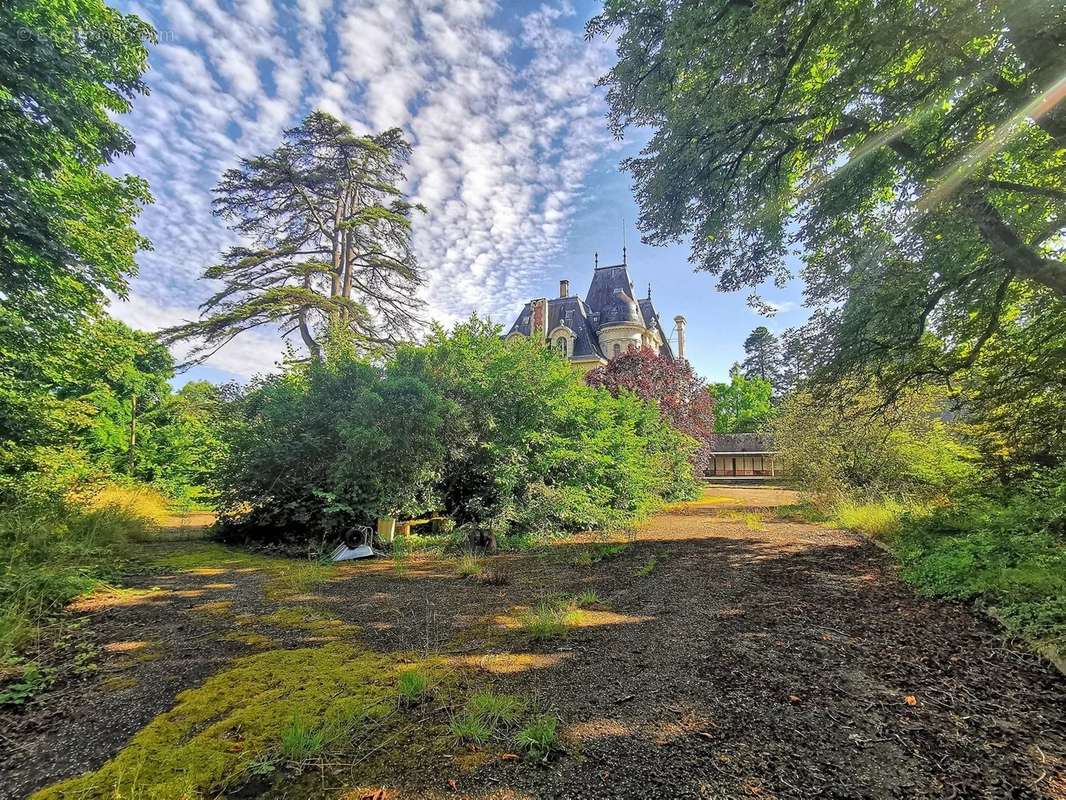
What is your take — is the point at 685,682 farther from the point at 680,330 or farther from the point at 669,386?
the point at 680,330

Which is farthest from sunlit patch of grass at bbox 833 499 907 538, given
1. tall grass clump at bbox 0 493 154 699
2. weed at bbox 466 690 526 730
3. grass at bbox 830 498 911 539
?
tall grass clump at bbox 0 493 154 699

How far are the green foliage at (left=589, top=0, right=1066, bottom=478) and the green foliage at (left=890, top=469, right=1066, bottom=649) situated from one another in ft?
2.66

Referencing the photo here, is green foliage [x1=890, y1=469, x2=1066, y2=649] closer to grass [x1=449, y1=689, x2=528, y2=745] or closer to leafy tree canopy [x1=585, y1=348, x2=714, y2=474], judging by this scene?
grass [x1=449, y1=689, x2=528, y2=745]

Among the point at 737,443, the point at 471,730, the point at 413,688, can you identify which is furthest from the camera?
the point at 737,443

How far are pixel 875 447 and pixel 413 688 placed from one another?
12.9 metres

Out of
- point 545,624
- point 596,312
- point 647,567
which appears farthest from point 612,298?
point 545,624

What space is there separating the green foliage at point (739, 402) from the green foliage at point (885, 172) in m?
39.6

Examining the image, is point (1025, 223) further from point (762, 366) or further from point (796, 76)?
point (762, 366)

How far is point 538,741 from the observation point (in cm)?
222

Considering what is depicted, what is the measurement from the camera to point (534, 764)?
6.86ft

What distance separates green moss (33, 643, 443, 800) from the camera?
1.92m

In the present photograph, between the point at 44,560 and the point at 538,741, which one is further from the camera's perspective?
the point at 44,560

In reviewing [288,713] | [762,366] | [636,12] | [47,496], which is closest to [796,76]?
[636,12]

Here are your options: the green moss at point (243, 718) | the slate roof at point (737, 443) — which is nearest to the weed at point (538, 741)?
the green moss at point (243, 718)
